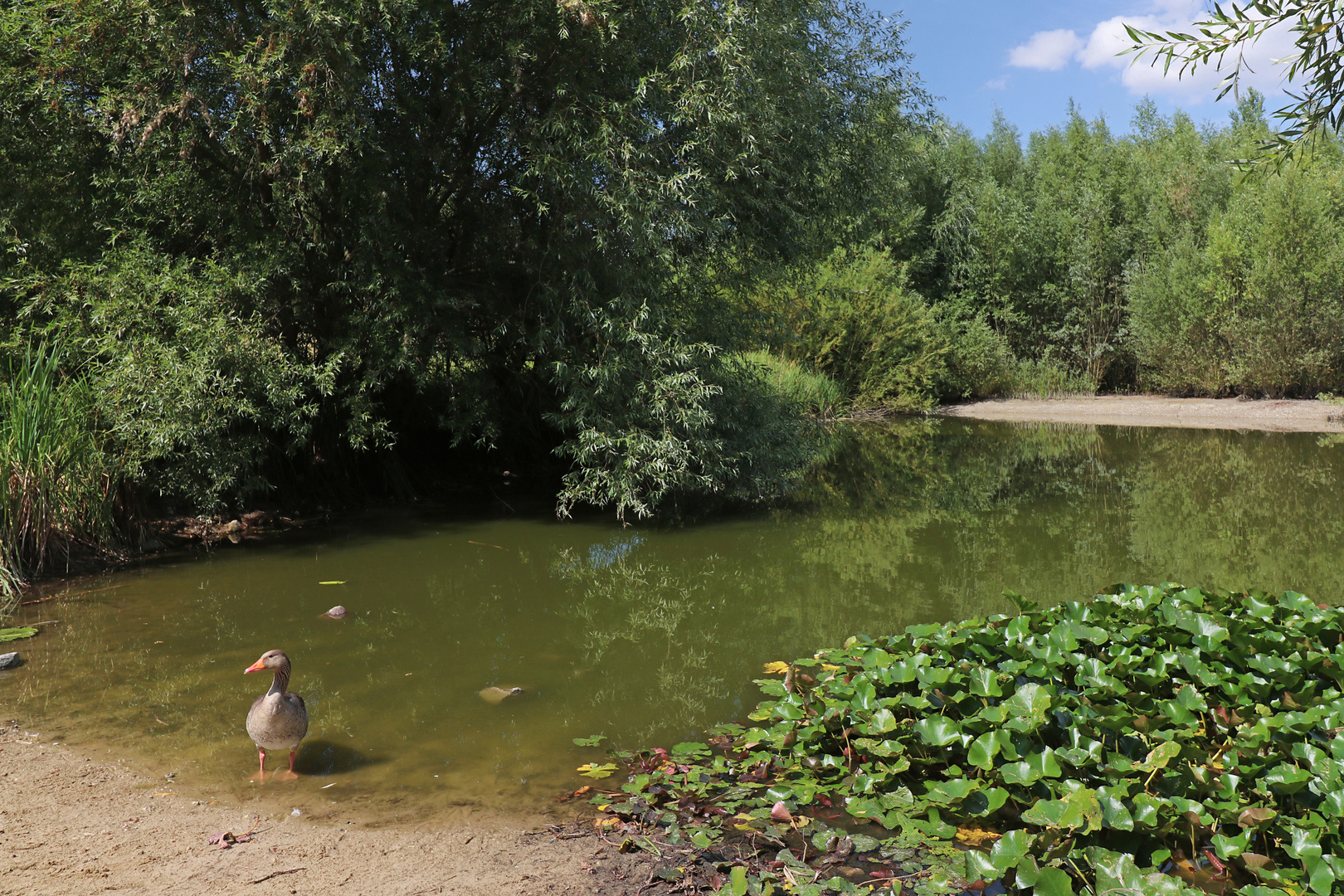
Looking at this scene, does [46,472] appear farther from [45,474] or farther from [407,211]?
[407,211]

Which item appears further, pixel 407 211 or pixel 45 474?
pixel 407 211

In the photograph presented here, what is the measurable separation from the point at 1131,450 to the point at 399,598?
13996 millimetres

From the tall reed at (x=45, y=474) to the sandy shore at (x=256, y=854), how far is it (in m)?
3.95

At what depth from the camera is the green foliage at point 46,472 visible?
6.85 metres

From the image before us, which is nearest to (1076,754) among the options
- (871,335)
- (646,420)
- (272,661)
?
(272,661)

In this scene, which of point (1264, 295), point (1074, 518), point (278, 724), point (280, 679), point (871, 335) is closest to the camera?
point (278, 724)

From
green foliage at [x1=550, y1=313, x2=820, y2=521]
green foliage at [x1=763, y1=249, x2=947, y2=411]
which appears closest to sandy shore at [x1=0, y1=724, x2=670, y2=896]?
green foliage at [x1=550, y1=313, x2=820, y2=521]

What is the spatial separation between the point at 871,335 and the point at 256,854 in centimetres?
2151

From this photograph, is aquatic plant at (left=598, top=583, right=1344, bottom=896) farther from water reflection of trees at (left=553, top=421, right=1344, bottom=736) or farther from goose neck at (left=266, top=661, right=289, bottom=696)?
goose neck at (left=266, top=661, right=289, bottom=696)

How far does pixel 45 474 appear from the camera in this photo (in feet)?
23.0

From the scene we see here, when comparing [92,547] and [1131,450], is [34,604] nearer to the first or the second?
[92,547]

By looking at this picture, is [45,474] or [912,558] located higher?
[45,474]

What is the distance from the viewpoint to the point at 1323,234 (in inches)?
802

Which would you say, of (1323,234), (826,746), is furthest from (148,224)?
(1323,234)
